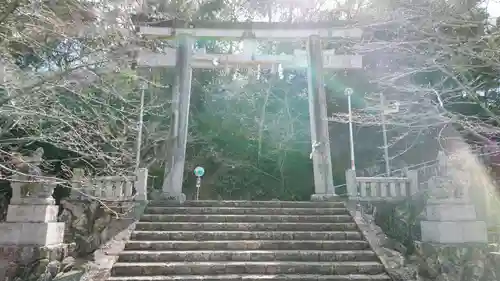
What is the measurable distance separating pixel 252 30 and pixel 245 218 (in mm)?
4993

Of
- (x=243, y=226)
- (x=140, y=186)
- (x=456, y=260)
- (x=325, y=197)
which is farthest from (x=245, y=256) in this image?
(x=456, y=260)

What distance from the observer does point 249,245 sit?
612cm

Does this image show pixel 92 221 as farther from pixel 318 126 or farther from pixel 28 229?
pixel 318 126

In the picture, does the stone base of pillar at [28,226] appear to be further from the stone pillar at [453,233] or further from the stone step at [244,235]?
the stone pillar at [453,233]

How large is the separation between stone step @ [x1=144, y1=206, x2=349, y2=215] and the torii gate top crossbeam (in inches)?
176

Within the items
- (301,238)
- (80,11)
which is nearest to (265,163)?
(301,238)

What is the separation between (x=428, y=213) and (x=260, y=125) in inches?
396

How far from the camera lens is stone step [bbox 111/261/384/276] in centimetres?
541

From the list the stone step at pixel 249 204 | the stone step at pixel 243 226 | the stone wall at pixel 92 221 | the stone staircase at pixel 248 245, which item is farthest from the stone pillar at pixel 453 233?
the stone wall at pixel 92 221

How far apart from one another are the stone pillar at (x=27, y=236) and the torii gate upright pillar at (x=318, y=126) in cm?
519

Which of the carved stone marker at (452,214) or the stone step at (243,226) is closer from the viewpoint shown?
the carved stone marker at (452,214)

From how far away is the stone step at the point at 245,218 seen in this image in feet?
22.8

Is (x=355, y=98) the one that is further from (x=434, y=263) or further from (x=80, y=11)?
(x=80, y=11)

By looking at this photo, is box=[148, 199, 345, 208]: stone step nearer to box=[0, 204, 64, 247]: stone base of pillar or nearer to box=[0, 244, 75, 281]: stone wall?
box=[0, 204, 64, 247]: stone base of pillar
